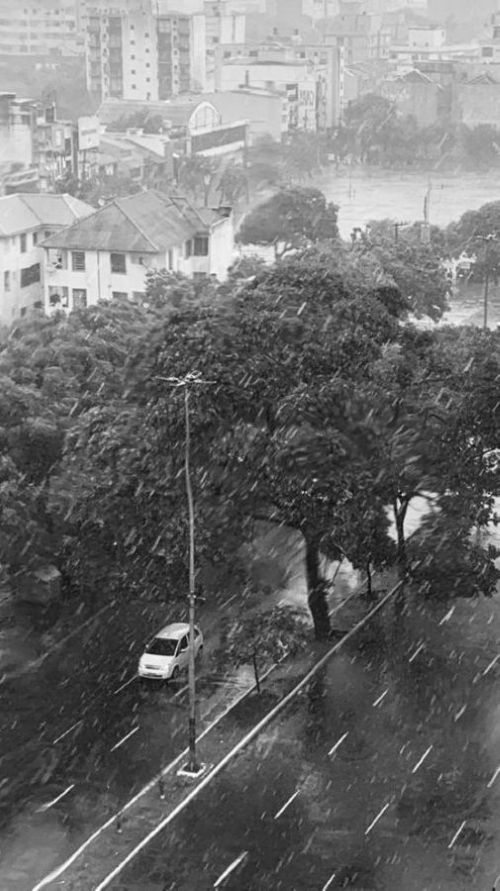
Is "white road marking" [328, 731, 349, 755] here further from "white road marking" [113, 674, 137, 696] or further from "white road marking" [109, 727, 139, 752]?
"white road marking" [113, 674, 137, 696]

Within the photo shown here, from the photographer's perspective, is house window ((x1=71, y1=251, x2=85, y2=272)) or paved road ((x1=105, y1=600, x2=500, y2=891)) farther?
house window ((x1=71, y1=251, x2=85, y2=272))

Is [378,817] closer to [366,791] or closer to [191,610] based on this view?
[366,791]

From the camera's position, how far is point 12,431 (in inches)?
747

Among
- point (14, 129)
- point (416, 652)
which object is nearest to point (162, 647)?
point (416, 652)

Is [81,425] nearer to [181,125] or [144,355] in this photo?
[144,355]

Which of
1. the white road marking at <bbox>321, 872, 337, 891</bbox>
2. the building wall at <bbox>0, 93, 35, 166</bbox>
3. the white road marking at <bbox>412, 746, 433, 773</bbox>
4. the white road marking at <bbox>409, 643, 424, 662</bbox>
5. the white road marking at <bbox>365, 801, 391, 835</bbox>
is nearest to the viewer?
the white road marking at <bbox>321, 872, 337, 891</bbox>

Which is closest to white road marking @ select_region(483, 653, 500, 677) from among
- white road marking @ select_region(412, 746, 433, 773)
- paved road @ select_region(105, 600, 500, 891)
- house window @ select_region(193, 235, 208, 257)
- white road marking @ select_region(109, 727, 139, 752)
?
paved road @ select_region(105, 600, 500, 891)

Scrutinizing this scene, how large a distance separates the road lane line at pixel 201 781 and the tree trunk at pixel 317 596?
0.28m

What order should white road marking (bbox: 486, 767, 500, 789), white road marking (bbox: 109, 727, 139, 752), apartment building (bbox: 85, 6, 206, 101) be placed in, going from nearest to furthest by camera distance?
→ 1. white road marking (bbox: 486, 767, 500, 789)
2. white road marking (bbox: 109, 727, 139, 752)
3. apartment building (bbox: 85, 6, 206, 101)

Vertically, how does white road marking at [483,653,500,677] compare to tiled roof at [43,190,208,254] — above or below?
below

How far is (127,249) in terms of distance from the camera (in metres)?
32.1

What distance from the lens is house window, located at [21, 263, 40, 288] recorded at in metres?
34.4

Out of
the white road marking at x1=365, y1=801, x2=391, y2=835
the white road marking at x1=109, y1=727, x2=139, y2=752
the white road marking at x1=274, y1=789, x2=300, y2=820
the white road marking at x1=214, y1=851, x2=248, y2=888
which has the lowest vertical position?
the white road marking at x1=109, y1=727, x2=139, y2=752

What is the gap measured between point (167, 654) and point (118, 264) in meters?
17.0
